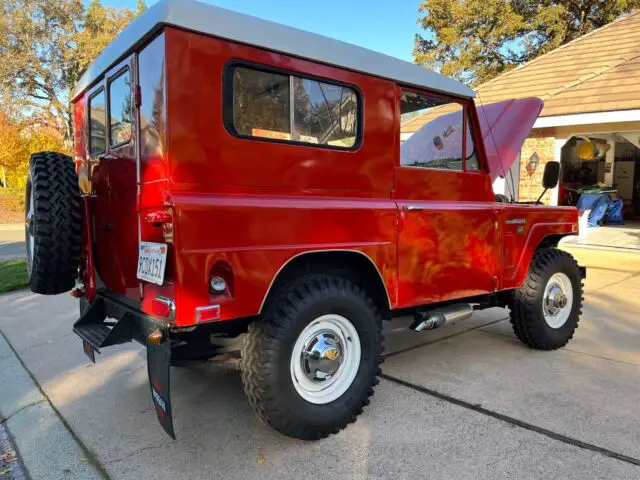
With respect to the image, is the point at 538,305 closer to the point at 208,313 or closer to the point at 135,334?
the point at 208,313

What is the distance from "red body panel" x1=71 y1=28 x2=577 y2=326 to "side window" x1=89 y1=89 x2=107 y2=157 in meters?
0.26

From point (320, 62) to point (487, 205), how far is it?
1.81 metres

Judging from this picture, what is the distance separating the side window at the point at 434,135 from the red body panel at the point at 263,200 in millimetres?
103

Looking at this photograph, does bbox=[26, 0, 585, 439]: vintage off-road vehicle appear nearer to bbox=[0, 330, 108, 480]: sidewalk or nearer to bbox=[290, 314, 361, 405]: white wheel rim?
bbox=[290, 314, 361, 405]: white wheel rim

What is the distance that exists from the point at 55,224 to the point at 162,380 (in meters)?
1.13

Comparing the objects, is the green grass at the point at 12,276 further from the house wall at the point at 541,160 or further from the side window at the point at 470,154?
the house wall at the point at 541,160

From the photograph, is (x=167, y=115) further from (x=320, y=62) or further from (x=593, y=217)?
(x=593, y=217)

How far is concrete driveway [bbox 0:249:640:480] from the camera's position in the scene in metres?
2.60

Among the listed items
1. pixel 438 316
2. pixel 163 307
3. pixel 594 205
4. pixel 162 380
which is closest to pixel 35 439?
pixel 162 380

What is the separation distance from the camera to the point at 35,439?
3025 millimetres

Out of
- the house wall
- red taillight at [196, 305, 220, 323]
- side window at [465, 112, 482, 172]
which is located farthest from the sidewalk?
the house wall

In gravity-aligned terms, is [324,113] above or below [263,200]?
above

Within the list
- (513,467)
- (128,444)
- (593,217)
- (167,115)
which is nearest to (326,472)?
(513,467)

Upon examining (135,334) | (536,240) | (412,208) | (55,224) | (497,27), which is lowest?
(135,334)
